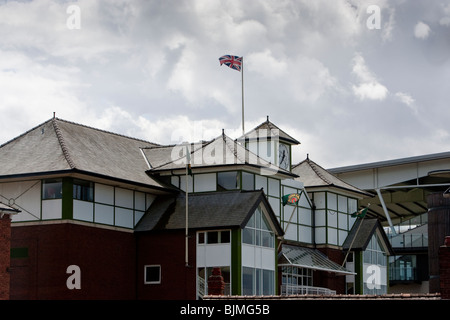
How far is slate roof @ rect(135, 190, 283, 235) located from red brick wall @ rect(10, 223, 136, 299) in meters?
3.14

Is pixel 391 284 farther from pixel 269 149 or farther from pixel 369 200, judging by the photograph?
pixel 269 149

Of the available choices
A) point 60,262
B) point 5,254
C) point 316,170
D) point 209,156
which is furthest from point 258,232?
point 316,170

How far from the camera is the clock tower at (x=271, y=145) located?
56.0 metres

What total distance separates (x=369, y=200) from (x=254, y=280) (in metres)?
32.4

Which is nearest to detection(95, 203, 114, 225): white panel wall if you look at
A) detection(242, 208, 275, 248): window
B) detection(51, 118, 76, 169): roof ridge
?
detection(51, 118, 76, 169): roof ridge

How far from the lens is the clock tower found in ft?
184

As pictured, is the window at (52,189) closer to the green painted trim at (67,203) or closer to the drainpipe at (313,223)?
the green painted trim at (67,203)

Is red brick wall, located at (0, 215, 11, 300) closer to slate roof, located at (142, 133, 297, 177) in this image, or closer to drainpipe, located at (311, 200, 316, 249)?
slate roof, located at (142, 133, 297, 177)

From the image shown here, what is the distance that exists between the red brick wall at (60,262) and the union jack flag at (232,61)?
15.1 meters

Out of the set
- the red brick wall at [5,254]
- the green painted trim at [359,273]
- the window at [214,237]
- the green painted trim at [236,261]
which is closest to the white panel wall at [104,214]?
the window at [214,237]

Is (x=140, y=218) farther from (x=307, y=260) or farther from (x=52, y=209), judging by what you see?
(x=307, y=260)
